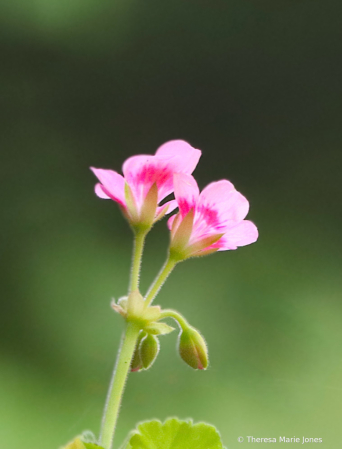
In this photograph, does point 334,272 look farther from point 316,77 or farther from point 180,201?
point 180,201

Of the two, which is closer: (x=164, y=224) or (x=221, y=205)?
(x=221, y=205)

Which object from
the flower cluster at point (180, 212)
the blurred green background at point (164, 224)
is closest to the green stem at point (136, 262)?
the flower cluster at point (180, 212)

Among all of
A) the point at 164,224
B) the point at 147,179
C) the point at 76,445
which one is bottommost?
the point at 76,445

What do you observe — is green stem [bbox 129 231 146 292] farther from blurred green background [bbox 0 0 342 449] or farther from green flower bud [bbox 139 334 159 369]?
blurred green background [bbox 0 0 342 449]

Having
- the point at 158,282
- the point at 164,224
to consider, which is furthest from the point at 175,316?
the point at 164,224

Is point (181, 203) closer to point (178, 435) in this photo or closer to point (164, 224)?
point (178, 435)

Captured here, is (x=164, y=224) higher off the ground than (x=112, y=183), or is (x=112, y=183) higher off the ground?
(x=164, y=224)

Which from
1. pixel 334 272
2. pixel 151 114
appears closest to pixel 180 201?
pixel 334 272

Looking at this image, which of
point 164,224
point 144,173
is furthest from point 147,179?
point 164,224
